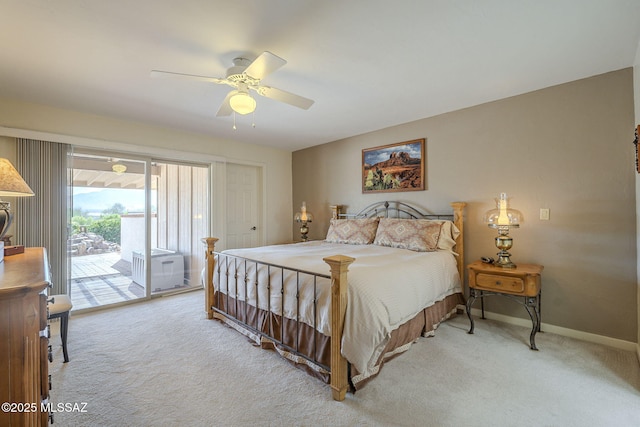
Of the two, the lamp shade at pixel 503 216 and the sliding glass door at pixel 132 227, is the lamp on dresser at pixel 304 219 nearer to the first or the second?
the sliding glass door at pixel 132 227

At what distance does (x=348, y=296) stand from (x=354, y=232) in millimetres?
2084

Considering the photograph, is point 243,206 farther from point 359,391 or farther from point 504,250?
point 504,250

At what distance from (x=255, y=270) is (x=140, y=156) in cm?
272

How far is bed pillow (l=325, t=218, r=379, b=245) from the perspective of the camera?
3.86 meters

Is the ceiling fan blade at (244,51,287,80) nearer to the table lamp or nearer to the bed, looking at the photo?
the bed

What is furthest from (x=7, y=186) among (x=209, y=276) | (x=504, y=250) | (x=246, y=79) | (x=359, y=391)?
(x=504, y=250)

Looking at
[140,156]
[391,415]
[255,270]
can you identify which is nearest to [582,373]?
[391,415]

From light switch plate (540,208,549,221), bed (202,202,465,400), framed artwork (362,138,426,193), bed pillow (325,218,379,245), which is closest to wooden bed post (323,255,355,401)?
bed (202,202,465,400)

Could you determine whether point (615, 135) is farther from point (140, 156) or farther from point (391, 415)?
point (140, 156)

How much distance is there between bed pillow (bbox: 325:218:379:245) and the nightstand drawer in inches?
54.5

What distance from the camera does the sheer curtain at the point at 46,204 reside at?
310 centimetres

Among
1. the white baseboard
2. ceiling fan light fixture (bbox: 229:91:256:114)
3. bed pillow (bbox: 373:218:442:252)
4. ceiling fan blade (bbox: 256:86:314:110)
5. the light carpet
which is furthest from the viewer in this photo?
bed pillow (bbox: 373:218:442:252)

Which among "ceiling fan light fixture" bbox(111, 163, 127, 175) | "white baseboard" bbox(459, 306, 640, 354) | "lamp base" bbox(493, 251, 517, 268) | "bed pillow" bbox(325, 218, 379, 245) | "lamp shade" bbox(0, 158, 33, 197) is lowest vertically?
"white baseboard" bbox(459, 306, 640, 354)

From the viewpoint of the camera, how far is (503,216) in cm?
290
